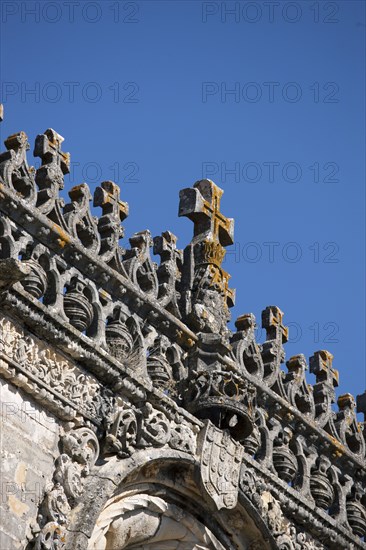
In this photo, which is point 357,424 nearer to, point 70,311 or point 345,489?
point 345,489

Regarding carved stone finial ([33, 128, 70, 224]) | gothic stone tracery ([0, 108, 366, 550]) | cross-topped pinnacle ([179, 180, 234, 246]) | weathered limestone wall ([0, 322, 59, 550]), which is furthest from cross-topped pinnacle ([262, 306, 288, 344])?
weathered limestone wall ([0, 322, 59, 550])

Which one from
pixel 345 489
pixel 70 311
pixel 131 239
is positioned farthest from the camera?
pixel 345 489

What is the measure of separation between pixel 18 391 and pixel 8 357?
0.37m

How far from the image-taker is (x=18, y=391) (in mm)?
21125

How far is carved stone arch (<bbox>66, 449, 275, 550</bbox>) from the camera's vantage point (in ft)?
70.2

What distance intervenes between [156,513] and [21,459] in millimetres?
2284

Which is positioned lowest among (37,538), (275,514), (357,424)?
(37,538)

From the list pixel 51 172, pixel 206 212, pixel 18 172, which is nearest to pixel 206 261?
pixel 206 212

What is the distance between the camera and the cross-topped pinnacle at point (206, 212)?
2500 cm

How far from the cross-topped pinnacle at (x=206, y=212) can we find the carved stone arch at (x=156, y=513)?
328 cm

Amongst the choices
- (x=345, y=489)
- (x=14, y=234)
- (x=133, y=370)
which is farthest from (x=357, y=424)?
(x=14, y=234)

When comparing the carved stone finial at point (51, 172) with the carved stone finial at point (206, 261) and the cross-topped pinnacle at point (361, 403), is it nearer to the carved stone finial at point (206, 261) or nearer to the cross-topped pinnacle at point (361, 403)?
the carved stone finial at point (206, 261)

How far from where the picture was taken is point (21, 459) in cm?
2081

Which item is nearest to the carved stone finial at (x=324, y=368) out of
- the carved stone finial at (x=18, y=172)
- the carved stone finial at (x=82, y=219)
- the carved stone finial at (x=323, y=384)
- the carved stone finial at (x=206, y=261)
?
the carved stone finial at (x=323, y=384)
